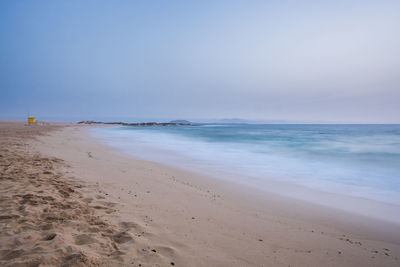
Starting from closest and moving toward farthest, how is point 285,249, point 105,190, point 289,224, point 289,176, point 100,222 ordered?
point 285,249 < point 100,222 < point 289,224 < point 105,190 < point 289,176

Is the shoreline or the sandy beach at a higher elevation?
the sandy beach

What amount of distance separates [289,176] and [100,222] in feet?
21.9

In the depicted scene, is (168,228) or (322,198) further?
(322,198)

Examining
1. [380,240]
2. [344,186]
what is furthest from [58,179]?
[344,186]

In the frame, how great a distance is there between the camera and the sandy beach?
7.70ft

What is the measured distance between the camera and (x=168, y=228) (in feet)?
10.0

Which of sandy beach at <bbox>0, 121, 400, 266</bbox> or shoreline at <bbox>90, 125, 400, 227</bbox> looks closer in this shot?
sandy beach at <bbox>0, 121, 400, 266</bbox>

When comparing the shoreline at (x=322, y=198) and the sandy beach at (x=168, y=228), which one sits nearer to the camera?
the sandy beach at (x=168, y=228)

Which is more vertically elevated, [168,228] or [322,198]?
[168,228]

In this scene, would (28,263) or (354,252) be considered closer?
(28,263)

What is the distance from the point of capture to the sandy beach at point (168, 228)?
7.70ft

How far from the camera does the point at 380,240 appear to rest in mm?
3268

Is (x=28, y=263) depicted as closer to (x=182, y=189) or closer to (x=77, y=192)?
(x=77, y=192)

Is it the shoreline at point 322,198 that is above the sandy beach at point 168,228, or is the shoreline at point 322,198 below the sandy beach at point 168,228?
below
